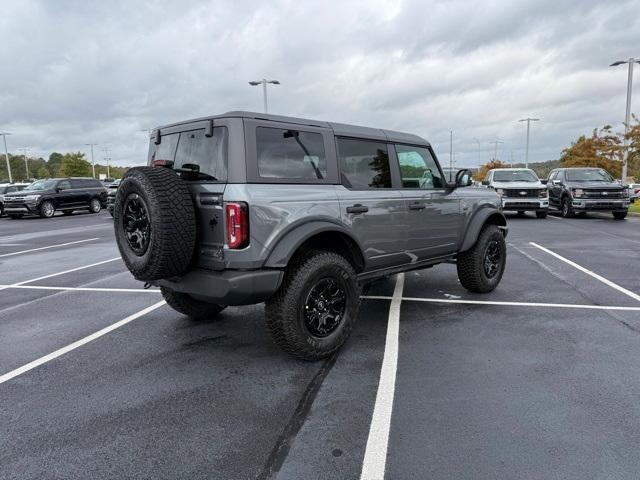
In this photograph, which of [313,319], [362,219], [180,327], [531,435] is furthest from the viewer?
[180,327]

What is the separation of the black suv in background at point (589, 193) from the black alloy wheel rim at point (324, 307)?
1505 cm

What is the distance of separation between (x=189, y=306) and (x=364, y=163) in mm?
2367

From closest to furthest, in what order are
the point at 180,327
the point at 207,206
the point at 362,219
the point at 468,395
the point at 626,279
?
the point at 468,395, the point at 207,206, the point at 362,219, the point at 180,327, the point at 626,279

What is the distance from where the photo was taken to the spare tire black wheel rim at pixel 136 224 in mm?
3602

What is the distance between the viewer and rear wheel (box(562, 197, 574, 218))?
16686 millimetres

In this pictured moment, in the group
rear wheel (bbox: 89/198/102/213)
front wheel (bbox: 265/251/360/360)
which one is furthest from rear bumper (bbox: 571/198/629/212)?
rear wheel (bbox: 89/198/102/213)

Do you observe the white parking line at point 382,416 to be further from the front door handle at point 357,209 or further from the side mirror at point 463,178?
the side mirror at point 463,178

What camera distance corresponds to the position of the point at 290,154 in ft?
12.5

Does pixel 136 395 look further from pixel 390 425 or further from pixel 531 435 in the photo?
pixel 531 435

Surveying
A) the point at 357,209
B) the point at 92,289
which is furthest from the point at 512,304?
the point at 92,289

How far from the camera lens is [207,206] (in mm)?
3514

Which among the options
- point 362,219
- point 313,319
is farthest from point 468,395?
point 362,219

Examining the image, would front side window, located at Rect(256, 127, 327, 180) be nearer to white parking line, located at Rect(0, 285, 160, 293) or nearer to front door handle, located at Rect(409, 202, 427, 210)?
front door handle, located at Rect(409, 202, 427, 210)

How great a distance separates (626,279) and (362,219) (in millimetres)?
4833
